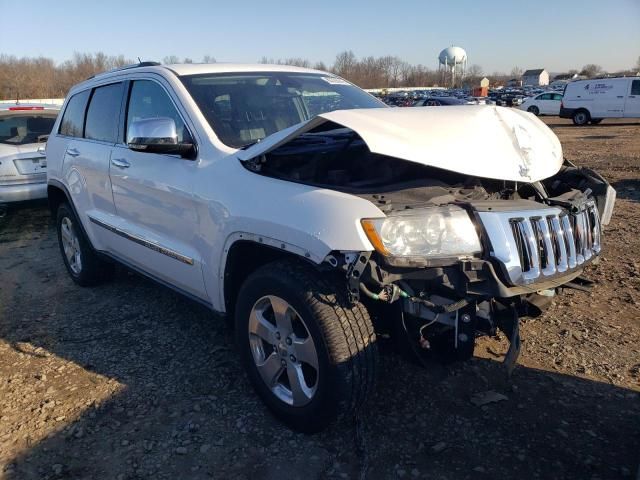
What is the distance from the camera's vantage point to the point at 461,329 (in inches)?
96.3

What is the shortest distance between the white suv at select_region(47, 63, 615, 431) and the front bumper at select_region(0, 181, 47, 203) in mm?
4577

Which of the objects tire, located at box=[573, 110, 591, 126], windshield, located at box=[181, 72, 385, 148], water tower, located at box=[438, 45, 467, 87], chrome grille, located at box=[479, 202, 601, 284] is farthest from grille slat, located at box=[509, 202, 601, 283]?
water tower, located at box=[438, 45, 467, 87]

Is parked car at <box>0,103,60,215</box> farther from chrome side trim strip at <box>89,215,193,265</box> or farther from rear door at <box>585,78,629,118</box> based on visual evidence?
rear door at <box>585,78,629,118</box>

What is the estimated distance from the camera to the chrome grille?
2381 mm

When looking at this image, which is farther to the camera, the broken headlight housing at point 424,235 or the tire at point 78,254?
the tire at point 78,254

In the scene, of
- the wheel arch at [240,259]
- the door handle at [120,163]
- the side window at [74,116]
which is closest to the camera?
the wheel arch at [240,259]

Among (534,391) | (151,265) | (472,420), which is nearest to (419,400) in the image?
(472,420)

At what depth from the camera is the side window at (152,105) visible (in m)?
3.37

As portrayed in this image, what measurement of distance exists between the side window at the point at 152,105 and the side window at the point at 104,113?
246mm

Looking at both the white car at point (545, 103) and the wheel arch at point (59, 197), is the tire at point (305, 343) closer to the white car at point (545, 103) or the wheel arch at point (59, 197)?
the wheel arch at point (59, 197)

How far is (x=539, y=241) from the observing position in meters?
2.51

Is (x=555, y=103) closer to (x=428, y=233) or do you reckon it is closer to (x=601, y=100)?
(x=601, y=100)

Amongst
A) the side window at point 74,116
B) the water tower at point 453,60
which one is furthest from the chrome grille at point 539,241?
the water tower at point 453,60

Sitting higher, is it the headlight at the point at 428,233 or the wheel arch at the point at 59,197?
the headlight at the point at 428,233
